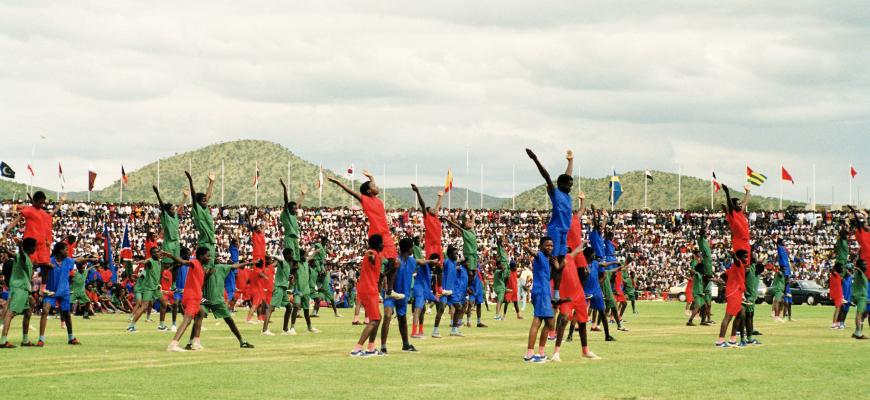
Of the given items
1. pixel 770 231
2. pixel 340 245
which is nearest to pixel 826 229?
pixel 770 231

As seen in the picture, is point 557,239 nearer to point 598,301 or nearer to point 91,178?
point 598,301

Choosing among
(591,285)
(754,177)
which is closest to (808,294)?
(754,177)

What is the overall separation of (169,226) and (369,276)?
399 inches

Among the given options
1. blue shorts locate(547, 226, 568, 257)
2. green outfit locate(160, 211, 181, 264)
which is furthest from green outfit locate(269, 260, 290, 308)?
blue shorts locate(547, 226, 568, 257)

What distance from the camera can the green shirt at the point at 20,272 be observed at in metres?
22.4

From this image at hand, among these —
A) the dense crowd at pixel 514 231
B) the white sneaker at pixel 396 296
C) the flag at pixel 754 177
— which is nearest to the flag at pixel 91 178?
the dense crowd at pixel 514 231

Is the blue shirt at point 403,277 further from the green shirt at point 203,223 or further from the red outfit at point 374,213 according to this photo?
the green shirt at point 203,223

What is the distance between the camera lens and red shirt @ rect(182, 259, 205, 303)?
2173cm

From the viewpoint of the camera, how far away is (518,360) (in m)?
19.6

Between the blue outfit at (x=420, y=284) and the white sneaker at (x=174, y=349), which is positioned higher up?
the blue outfit at (x=420, y=284)

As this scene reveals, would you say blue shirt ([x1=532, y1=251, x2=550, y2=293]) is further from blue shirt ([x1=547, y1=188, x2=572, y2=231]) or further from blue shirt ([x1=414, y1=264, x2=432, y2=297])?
→ blue shirt ([x1=414, y1=264, x2=432, y2=297])

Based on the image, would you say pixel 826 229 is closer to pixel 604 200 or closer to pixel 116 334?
pixel 116 334

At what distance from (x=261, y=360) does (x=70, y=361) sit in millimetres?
3201

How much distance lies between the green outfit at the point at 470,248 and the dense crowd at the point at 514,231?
36.5m
